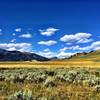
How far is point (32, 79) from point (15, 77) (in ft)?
4.71

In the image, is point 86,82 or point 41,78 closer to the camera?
point 86,82

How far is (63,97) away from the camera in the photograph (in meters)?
14.7

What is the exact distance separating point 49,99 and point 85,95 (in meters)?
2.80

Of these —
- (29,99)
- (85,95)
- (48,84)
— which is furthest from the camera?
(48,84)

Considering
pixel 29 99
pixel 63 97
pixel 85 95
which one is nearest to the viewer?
pixel 29 99

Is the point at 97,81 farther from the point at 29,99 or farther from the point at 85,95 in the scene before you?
the point at 29,99

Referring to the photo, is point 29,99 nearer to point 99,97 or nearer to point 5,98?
point 5,98

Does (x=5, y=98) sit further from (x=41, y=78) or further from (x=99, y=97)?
(x=41, y=78)

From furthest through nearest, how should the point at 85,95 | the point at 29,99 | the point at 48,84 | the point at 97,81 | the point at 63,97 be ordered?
1. the point at 97,81
2. the point at 48,84
3. the point at 85,95
4. the point at 63,97
5. the point at 29,99

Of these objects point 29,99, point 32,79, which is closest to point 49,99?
point 29,99

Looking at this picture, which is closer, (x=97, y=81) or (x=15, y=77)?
(x=97, y=81)

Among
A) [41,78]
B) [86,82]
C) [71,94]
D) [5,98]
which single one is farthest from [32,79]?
[5,98]

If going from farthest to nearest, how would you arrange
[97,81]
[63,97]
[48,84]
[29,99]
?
[97,81], [48,84], [63,97], [29,99]

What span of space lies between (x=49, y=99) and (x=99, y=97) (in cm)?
269
